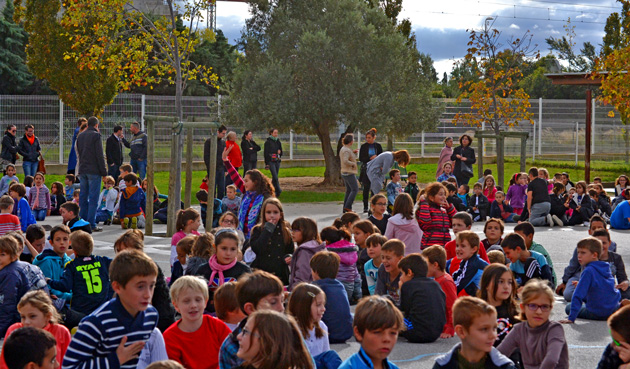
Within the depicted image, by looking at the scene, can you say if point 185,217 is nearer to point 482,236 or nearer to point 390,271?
point 390,271

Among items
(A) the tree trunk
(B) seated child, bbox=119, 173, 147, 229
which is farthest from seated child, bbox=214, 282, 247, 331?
(A) the tree trunk

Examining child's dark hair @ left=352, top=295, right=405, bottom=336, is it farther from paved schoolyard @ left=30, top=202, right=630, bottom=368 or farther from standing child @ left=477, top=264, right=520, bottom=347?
paved schoolyard @ left=30, top=202, right=630, bottom=368

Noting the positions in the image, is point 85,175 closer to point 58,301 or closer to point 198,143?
point 58,301

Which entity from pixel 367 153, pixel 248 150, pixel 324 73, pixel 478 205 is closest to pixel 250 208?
pixel 367 153

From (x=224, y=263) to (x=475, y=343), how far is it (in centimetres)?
305

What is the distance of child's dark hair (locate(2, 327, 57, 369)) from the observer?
14.1 ft

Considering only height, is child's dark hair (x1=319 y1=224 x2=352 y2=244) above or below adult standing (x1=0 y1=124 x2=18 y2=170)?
below

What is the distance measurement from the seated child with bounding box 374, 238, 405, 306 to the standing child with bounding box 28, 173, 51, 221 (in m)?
11.0

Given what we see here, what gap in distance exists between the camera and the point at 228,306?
5.84m

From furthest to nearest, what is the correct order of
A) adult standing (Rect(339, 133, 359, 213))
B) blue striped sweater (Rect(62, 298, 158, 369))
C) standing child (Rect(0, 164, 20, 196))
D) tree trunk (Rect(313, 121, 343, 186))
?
tree trunk (Rect(313, 121, 343, 186)) → adult standing (Rect(339, 133, 359, 213)) → standing child (Rect(0, 164, 20, 196)) → blue striped sweater (Rect(62, 298, 158, 369))

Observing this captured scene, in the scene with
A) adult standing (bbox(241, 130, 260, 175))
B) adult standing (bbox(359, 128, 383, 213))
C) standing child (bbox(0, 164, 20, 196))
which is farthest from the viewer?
adult standing (bbox(241, 130, 260, 175))

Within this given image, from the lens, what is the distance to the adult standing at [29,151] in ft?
71.9

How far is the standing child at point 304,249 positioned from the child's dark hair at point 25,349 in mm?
4678

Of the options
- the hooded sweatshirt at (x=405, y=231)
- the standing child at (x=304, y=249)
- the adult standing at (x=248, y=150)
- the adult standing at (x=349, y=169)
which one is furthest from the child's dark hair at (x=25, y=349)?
the adult standing at (x=248, y=150)
